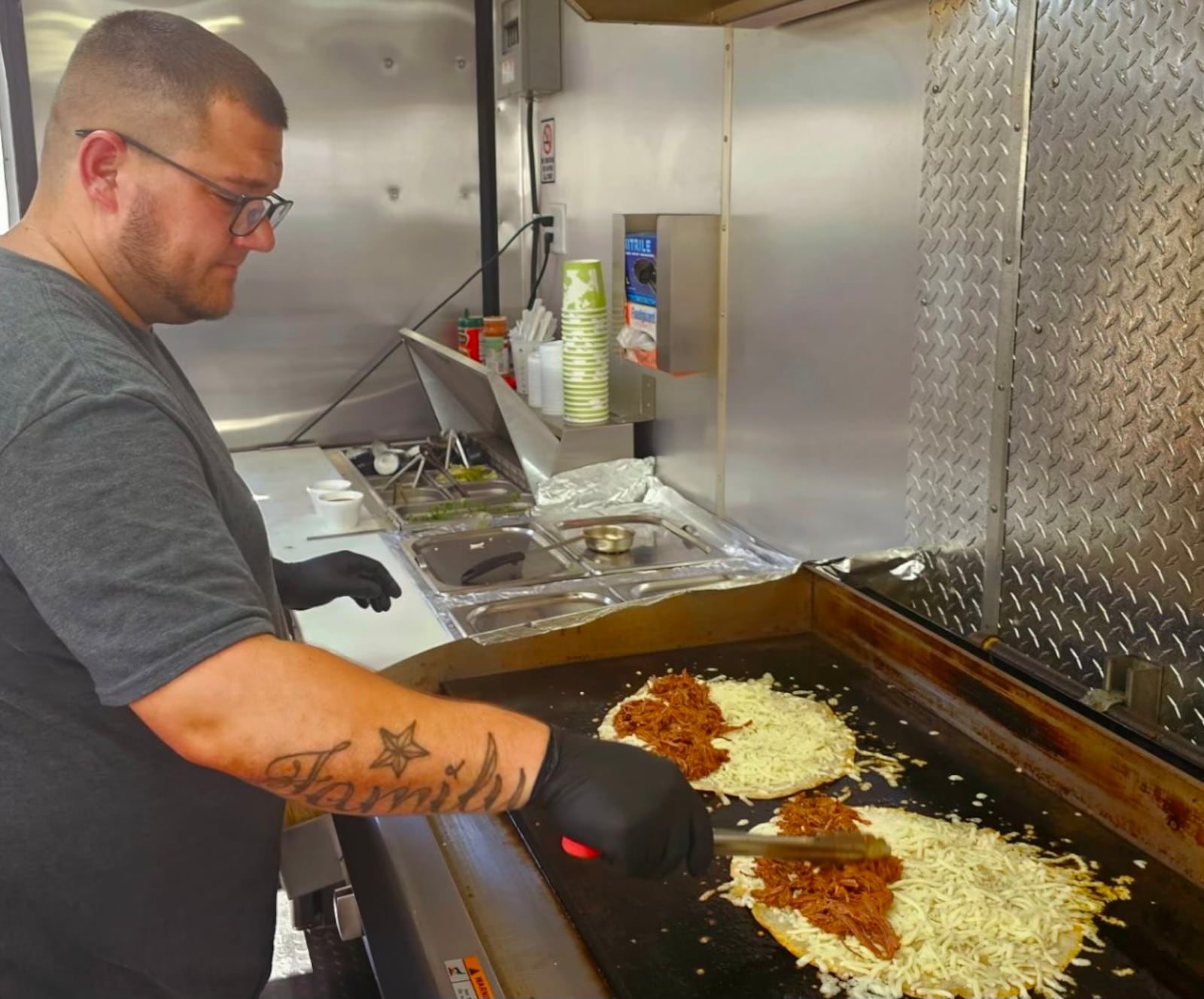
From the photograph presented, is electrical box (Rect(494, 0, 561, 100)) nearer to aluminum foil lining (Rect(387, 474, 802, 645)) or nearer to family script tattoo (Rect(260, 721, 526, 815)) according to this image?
aluminum foil lining (Rect(387, 474, 802, 645))

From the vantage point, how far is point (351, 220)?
11.0ft

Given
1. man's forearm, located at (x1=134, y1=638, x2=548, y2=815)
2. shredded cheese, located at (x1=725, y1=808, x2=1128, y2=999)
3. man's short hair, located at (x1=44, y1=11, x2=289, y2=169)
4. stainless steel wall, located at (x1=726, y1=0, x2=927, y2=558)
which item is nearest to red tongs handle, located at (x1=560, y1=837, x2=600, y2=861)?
man's forearm, located at (x1=134, y1=638, x2=548, y2=815)

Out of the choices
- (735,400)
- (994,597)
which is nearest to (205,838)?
(994,597)

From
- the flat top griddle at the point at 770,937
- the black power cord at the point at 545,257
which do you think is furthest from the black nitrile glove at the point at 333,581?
the black power cord at the point at 545,257

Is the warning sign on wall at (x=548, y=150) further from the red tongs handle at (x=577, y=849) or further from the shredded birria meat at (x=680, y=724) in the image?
the red tongs handle at (x=577, y=849)

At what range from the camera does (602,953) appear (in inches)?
41.9

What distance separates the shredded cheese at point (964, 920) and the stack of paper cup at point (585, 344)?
1487 mm

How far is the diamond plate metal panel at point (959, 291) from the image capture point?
1471mm

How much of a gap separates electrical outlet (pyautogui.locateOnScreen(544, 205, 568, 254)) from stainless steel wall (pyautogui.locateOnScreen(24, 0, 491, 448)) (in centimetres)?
46

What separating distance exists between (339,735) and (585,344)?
1.77m

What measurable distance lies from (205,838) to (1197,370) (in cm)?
114

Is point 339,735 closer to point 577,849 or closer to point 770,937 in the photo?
point 577,849

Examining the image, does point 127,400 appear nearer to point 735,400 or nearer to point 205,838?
point 205,838

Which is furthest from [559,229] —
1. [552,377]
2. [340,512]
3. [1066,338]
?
[1066,338]
